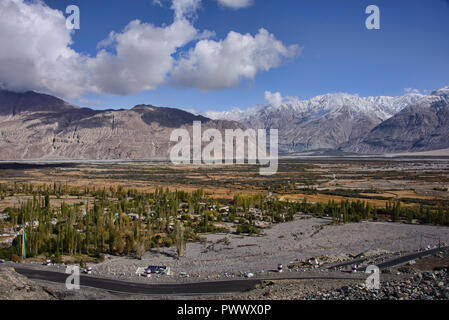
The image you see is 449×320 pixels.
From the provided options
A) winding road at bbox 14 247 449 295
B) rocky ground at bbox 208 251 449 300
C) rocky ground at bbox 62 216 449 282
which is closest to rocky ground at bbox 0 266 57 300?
winding road at bbox 14 247 449 295

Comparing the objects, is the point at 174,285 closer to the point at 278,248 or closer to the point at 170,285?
the point at 170,285

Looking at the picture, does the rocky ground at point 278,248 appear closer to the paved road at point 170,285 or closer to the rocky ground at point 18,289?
the paved road at point 170,285

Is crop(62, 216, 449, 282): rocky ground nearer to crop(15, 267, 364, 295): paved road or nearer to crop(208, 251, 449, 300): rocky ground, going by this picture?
crop(15, 267, 364, 295): paved road

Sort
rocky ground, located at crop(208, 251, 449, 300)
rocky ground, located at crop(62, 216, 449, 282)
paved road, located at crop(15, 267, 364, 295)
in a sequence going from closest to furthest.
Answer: rocky ground, located at crop(208, 251, 449, 300)
paved road, located at crop(15, 267, 364, 295)
rocky ground, located at crop(62, 216, 449, 282)

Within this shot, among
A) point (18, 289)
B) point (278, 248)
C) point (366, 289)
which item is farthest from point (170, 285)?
point (278, 248)

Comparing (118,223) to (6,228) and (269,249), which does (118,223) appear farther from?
(269,249)

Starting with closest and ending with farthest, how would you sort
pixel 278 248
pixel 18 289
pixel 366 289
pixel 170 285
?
pixel 18 289
pixel 366 289
pixel 170 285
pixel 278 248

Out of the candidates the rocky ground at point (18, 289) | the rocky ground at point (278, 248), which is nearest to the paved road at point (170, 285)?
the rocky ground at point (278, 248)
